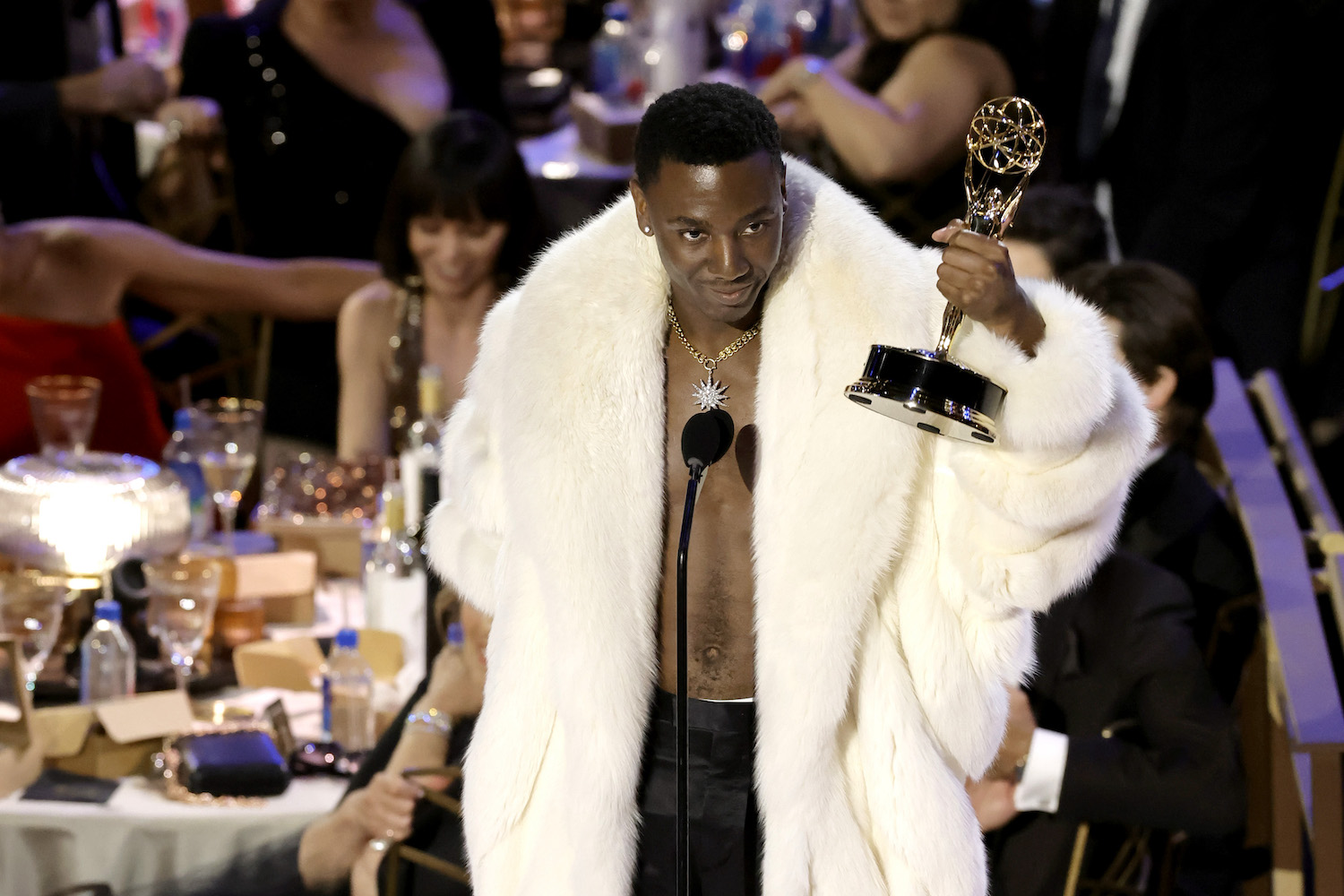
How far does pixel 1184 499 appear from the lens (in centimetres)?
270

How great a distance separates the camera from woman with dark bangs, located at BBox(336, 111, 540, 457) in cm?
369

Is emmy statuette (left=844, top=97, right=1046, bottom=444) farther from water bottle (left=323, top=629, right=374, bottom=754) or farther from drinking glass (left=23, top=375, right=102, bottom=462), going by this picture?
drinking glass (left=23, top=375, right=102, bottom=462)

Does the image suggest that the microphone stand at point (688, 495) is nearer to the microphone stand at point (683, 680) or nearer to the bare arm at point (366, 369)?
the microphone stand at point (683, 680)

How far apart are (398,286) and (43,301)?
0.93 metres

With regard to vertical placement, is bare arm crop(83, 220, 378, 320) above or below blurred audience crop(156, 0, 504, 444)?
below

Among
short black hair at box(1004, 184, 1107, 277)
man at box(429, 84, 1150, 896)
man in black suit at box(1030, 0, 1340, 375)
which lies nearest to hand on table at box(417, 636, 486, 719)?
man at box(429, 84, 1150, 896)

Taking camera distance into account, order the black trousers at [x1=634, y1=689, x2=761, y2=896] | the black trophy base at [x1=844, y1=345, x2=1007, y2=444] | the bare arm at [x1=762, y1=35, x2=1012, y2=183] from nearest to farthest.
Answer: the black trophy base at [x1=844, y1=345, x2=1007, y2=444], the black trousers at [x1=634, y1=689, x2=761, y2=896], the bare arm at [x1=762, y1=35, x2=1012, y2=183]

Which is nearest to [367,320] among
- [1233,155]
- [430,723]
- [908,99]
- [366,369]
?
[366,369]

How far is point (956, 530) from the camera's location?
1.60m

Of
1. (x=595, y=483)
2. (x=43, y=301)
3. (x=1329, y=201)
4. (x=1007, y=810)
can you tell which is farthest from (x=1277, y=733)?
(x=43, y=301)

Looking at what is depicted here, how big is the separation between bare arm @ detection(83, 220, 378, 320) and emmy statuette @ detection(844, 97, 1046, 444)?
9.66ft

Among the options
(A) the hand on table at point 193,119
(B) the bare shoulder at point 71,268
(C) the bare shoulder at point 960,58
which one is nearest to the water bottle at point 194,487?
(B) the bare shoulder at point 71,268

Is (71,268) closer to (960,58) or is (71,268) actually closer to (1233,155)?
(960,58)

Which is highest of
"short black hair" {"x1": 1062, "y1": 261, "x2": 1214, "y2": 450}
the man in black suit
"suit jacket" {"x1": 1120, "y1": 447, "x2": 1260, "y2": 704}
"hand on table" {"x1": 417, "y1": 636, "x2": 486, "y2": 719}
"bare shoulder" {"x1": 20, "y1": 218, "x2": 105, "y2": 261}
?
the man in black suit
